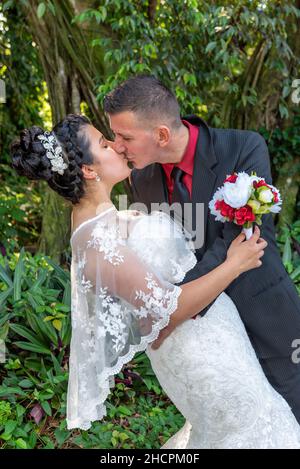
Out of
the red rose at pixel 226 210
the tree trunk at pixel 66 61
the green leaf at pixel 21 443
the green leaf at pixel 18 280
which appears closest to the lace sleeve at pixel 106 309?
the red rose at pixel 226 210

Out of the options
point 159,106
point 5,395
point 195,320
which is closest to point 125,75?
Answer: point 159,106

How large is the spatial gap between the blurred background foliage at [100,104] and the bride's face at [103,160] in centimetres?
143

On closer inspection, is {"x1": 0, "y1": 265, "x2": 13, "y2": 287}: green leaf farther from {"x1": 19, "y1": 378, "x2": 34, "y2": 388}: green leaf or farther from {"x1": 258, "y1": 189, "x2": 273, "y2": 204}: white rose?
{"x1": 258, "y1": 189, "x2": 273, "y2": 204}: white rose

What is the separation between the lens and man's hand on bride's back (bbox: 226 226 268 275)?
7.73ft

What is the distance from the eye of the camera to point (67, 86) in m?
5.75

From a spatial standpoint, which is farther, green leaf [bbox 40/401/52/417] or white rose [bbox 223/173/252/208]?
green leaf [bbox 40/401/52/417]

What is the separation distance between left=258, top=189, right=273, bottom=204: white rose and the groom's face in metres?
0.62

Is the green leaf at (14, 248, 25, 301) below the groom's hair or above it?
below

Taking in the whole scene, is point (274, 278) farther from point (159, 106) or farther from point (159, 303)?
point (159, 106)

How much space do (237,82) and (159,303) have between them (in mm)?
4277

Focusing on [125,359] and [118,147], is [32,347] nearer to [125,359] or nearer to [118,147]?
[125,359]

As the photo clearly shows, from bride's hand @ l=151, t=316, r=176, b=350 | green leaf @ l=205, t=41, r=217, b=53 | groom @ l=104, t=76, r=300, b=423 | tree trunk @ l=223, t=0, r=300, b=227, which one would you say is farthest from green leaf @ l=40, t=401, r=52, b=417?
tree trunk @ l=223, t=0, r=300, b=227

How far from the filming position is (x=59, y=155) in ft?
8.25

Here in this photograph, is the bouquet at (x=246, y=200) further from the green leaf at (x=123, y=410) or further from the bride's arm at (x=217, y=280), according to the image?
the green leaf at (x=123, y=410)
